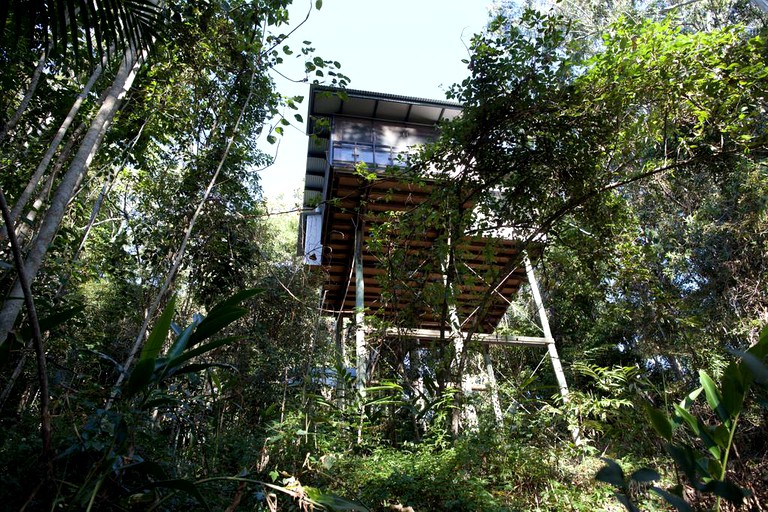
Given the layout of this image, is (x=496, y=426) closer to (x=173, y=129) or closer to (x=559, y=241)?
(x=559, y=241)

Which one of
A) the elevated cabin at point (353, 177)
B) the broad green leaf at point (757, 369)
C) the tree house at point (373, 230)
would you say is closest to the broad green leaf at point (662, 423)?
the broad green leaf at point (757, 369)

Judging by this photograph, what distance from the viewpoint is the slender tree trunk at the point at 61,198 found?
77.4 inches

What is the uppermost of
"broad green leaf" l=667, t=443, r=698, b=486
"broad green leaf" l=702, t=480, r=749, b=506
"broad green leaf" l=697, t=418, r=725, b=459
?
"broad green leaf" l=697, t=418, r=725, b=459

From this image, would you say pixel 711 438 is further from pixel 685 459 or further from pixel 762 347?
pixel 762 347

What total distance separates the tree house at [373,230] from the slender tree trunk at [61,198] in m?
1.75

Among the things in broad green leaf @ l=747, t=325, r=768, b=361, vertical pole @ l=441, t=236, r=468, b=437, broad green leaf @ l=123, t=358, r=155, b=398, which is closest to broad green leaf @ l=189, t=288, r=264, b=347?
broad green leaf @ l=123, t=358, r=155, b=398

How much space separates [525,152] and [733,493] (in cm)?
362

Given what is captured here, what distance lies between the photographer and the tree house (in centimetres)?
471

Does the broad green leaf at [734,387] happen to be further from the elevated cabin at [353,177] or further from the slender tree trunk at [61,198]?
the elevated cabin at [353,177]

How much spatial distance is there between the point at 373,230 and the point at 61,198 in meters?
2.80

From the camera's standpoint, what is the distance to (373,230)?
4.70m

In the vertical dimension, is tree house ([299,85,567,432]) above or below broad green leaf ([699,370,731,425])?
above

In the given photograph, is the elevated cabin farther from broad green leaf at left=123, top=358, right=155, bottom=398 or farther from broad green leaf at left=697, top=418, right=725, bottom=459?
broad green leaf at left=123, top=358, right=155, bottom=398

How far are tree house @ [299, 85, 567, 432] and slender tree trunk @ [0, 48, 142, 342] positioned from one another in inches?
68.8
